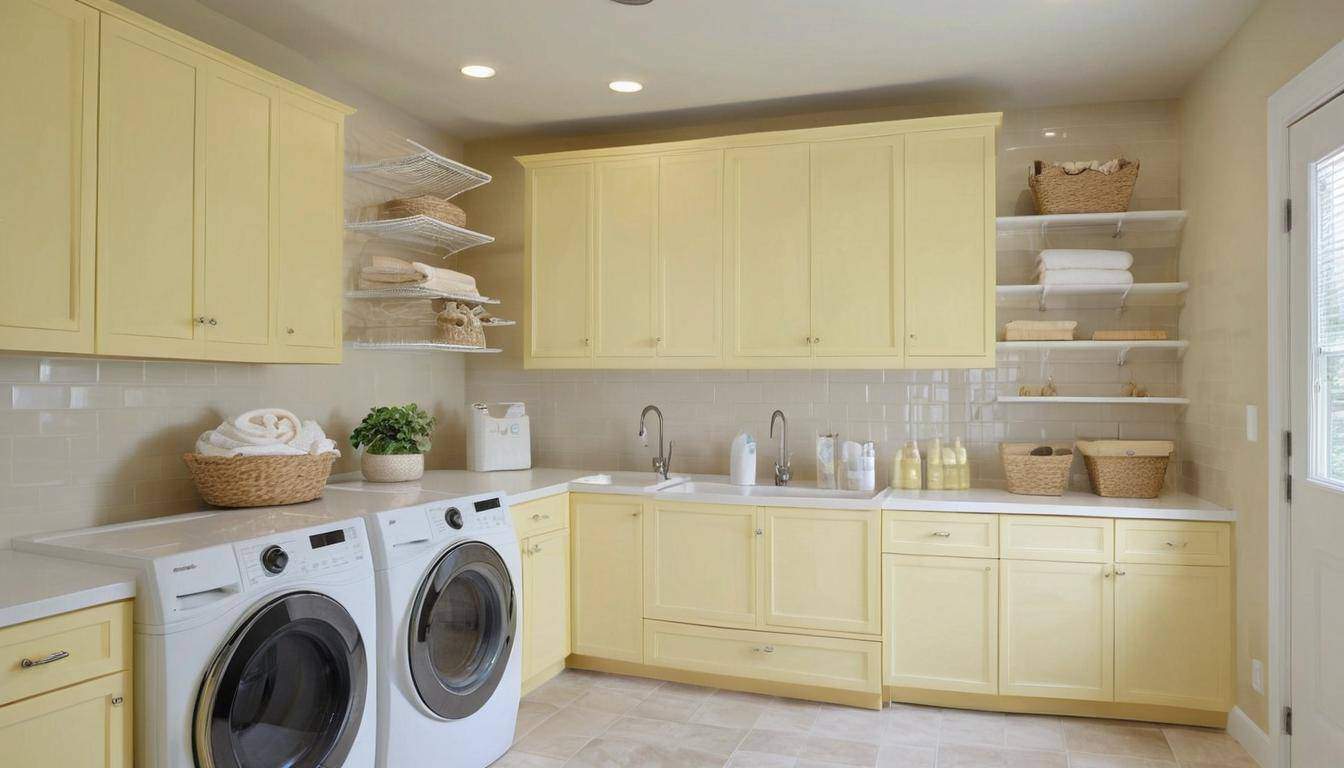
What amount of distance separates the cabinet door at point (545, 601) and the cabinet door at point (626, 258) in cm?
96

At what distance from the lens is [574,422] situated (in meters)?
4.45

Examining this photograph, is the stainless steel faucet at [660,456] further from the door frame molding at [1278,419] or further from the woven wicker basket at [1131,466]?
the door frame molding at [1278,419]

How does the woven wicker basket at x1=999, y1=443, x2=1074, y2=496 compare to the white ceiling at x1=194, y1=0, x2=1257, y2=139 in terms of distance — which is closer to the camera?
the white ceiling at x1=194, y1=0, x2=1257, y2=139

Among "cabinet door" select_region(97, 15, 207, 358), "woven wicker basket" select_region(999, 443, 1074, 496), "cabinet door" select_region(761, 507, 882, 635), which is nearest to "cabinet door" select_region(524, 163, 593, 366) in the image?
"cabinet door" select_region(761, 507, 882, 635)

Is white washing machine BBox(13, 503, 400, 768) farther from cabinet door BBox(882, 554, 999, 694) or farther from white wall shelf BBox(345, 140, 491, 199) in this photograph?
cabinet door BBox(882, 554, 999, 694)

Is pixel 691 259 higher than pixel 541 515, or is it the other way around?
pixel 691 259

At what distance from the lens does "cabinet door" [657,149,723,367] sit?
387cm

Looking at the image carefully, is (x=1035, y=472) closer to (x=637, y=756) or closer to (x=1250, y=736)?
(x=1250, y=736)

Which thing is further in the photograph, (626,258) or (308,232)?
(626,258)

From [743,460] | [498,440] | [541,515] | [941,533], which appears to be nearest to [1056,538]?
[941,533]

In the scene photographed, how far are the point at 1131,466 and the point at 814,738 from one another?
1663mm

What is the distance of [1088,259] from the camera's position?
347cm

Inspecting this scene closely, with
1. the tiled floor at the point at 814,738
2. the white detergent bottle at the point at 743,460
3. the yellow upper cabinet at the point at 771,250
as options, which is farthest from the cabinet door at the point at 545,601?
the yellow upper cabinet at the point at 771,250

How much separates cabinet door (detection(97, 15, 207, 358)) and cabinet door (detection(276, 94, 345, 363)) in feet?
1.09
